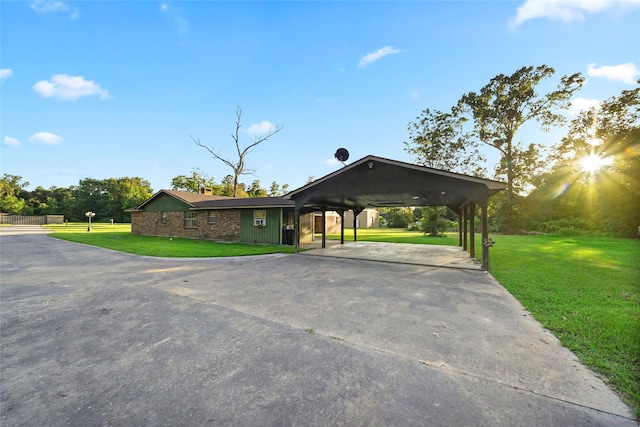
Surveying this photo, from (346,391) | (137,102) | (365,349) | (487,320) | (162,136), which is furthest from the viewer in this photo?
(162,136)

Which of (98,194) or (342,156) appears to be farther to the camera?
(98,194)

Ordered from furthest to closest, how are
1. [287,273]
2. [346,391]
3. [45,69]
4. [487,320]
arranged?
1. [45,69]
2. [287,273]
3. [487,320]
4. [346,391]

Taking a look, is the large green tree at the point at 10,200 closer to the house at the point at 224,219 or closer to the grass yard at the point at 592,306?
the house at the point at 224,219

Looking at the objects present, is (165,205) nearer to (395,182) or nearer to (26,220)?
(395,182)

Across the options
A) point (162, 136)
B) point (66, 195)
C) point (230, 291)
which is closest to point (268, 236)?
point (230, 291)

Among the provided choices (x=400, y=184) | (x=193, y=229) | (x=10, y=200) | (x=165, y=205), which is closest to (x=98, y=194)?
(x=10, y=200)

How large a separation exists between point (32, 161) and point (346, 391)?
32986 millimetres

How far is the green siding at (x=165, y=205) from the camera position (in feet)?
60.0

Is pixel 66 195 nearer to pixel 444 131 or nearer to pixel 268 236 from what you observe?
pixel 268 236

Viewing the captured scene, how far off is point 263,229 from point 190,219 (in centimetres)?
664

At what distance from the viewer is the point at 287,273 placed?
7406 millimetres

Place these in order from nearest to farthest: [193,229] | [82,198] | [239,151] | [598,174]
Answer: [193,229] → [598,174] → [239,151] → [82,198]

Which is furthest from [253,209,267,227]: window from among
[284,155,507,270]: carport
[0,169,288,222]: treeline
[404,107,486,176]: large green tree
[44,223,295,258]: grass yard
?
[0,169,288,222]: treeline

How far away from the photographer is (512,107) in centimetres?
2453
